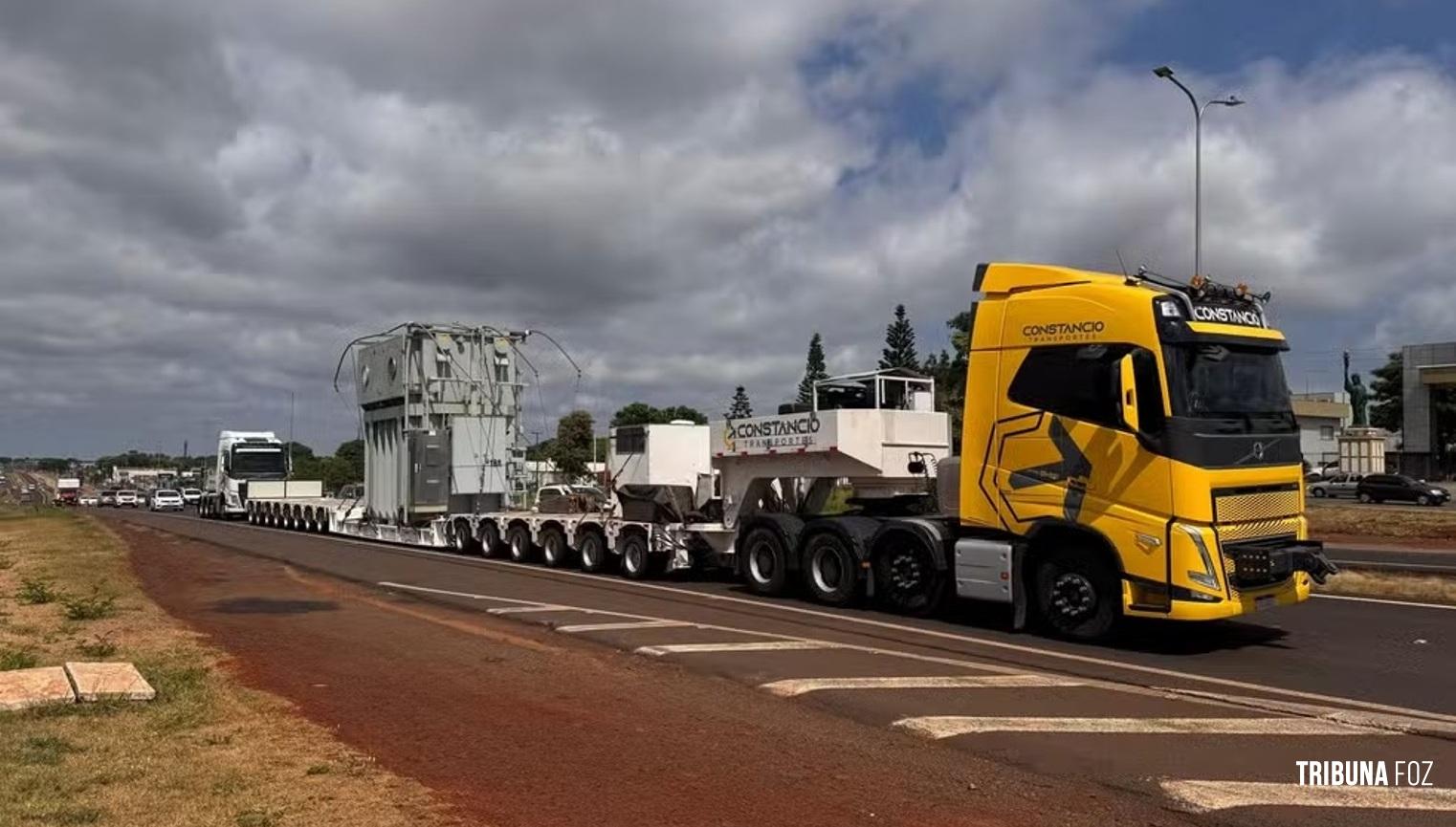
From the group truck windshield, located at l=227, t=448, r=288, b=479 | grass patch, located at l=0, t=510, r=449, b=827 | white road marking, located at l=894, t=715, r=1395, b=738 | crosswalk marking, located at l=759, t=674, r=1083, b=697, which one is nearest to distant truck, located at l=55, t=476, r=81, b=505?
truck windshield, located at l=227, t=448, r=288, b=479

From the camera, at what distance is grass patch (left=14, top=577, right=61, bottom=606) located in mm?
14430

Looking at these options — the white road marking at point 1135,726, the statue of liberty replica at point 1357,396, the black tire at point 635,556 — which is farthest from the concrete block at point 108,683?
the statue of liberty replica at point 1357,396

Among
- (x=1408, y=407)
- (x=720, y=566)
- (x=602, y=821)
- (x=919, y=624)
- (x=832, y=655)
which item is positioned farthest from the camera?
(x=1408, y=407)

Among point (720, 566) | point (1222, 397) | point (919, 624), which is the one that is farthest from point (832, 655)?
point (720, 566)

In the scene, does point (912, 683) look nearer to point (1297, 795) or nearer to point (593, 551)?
point (1297, 795)

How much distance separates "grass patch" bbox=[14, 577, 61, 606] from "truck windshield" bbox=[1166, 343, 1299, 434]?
13.8 m

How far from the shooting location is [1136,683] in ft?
31.0

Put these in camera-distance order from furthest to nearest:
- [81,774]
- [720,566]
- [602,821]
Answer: [720,566] < [81,774] < [602,821]

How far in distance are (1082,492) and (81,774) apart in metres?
9.16

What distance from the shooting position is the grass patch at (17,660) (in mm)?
9375

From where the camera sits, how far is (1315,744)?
7242 mm

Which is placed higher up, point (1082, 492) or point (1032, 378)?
point (1032, 378)

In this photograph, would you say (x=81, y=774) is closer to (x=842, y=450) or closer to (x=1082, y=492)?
(x=1082, y=492)

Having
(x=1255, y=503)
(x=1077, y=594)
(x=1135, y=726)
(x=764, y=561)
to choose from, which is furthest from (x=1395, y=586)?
(x=1135, y=726)
